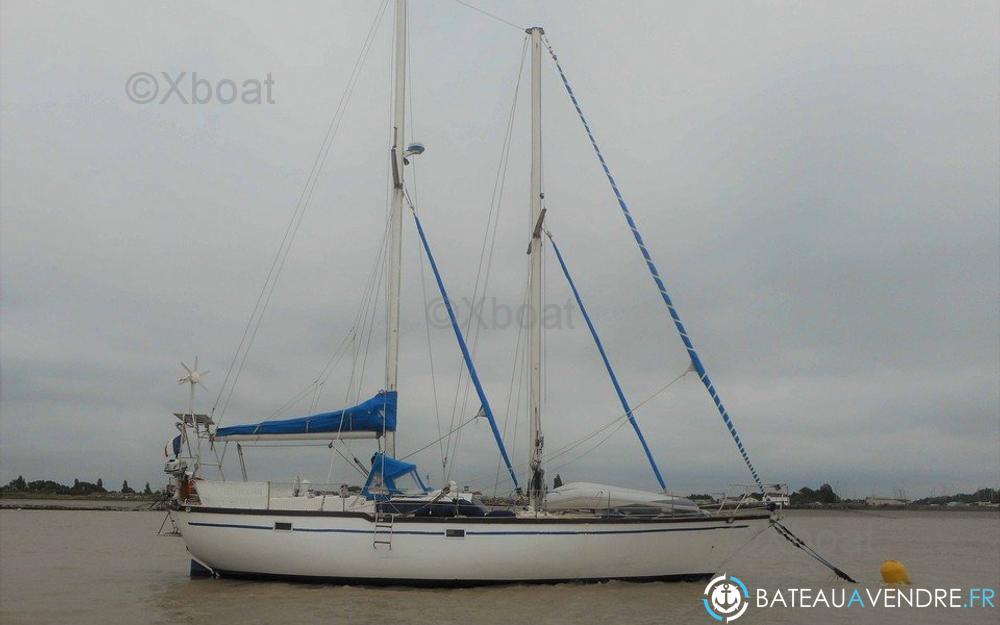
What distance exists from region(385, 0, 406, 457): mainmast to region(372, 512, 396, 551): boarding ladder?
2704 millimetres

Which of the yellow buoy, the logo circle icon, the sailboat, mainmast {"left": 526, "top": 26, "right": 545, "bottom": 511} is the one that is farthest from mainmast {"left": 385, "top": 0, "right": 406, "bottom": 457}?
the yellow buoy

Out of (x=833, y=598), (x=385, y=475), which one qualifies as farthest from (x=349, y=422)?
(x=833, y=598)

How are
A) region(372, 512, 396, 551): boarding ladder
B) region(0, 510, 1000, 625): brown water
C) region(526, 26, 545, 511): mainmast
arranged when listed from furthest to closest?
region(526, 26, 545, 511): mainmast < region(372, 512, 396, 551): boarding ladder < region(0, 510, 1000, 625): brown water

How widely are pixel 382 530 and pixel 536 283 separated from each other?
369 inches

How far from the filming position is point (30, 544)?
119 ft

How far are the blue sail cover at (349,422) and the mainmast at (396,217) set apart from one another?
402mm

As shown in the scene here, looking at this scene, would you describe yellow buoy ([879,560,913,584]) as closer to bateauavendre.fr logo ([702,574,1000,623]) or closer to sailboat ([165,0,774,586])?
bateauavendre.fr logo ([702,574,1000,623])

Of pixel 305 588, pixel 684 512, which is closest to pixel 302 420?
pixel 305 588

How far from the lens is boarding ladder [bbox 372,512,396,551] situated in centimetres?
2053

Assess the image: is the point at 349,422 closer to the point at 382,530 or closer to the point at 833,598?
the point at 382,530

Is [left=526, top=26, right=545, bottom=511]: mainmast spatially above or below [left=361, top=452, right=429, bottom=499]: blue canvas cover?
above

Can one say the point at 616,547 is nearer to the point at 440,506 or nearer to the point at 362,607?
the point at 440,506

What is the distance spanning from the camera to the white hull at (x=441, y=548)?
20.6m

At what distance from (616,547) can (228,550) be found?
11.1 metres
